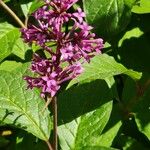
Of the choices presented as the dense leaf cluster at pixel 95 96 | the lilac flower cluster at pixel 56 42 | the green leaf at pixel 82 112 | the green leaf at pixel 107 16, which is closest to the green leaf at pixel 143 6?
the dense leaf cluster at pixel 95 96

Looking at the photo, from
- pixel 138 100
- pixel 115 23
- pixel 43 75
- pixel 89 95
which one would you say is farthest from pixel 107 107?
pixel 43 75

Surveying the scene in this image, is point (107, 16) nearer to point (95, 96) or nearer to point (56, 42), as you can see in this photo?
point (95, 96)

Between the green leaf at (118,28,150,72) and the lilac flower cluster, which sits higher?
the lilac flower cluster

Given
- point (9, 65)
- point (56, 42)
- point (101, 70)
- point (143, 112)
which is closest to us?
point (56, 42)

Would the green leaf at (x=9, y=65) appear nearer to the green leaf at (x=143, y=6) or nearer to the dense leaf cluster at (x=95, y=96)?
the dense leaf cluster at (x=95, y=96)

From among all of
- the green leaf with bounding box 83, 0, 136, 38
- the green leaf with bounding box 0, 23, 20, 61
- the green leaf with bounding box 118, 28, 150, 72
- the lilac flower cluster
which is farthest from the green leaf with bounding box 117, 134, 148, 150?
the lilac flower cluster

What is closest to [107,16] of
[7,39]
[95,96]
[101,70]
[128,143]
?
[101,70]

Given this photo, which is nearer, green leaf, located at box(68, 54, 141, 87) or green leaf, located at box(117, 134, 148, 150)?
green leaf, located at box(68, 54, 141, 87)

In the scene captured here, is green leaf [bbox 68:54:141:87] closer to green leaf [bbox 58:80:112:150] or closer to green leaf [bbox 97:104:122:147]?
A: green leaf [bbox 58:80:112:150]
